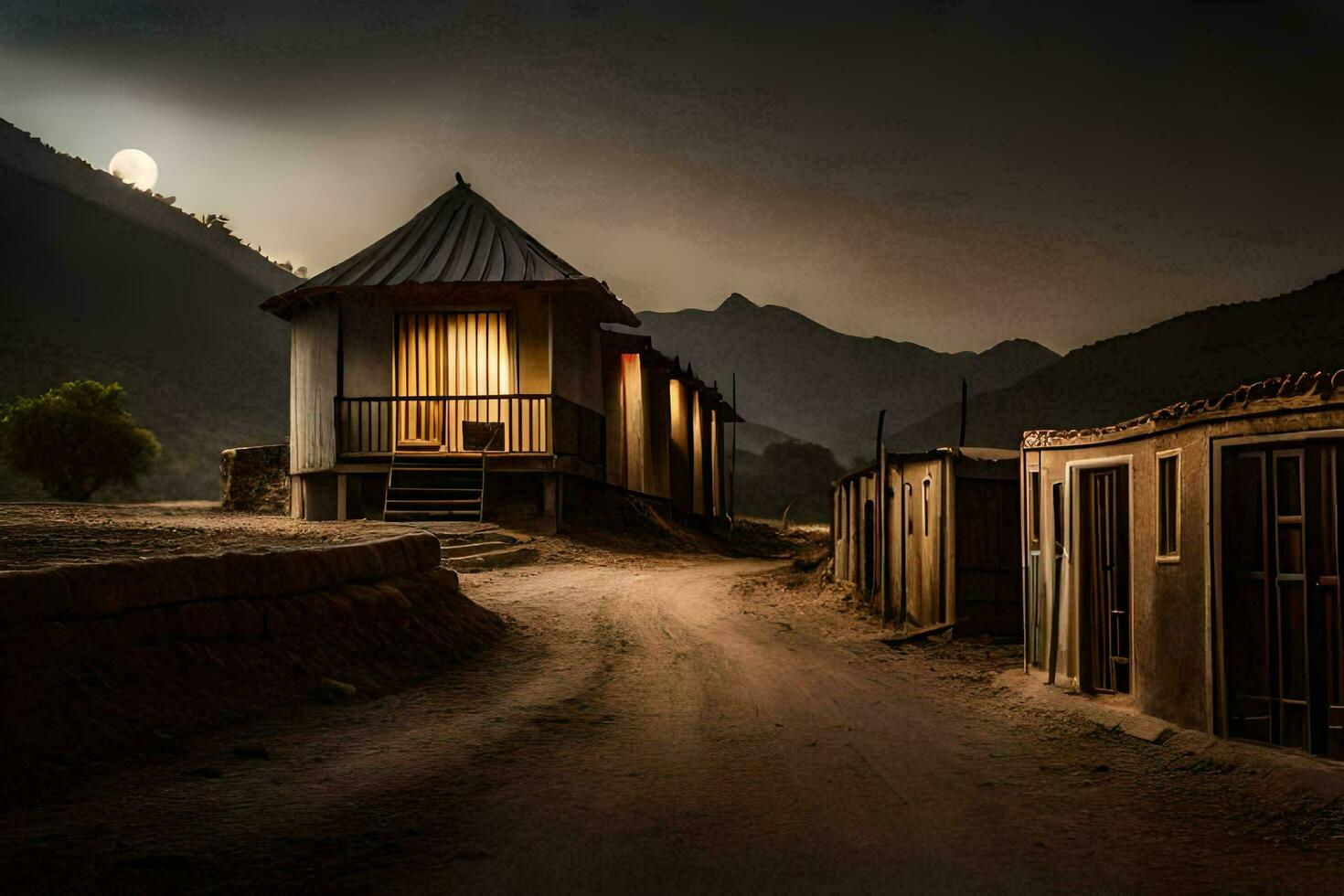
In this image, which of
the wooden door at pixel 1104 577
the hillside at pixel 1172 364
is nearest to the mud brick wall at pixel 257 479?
the wooden door at pixel 1104 577

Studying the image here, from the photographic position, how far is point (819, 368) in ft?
541

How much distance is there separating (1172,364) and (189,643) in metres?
77.1

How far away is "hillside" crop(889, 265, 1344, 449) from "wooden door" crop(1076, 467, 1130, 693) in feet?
167

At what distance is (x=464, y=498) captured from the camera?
20594 mm

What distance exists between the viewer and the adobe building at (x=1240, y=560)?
5.98 m

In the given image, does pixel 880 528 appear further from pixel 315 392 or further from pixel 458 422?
pixel 315 392

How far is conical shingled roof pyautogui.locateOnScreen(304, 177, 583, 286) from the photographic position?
2067cm

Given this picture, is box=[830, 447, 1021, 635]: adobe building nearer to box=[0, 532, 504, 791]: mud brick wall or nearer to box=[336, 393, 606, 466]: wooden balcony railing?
box=[0, 532, 504, 791]: mud brick wall

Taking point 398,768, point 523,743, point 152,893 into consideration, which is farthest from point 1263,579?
point 152,893

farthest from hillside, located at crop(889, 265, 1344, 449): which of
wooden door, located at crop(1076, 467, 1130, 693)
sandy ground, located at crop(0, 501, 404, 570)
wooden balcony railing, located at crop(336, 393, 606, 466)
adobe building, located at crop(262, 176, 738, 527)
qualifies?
wooden door, located at crop(1076, 467, 1130, 693)

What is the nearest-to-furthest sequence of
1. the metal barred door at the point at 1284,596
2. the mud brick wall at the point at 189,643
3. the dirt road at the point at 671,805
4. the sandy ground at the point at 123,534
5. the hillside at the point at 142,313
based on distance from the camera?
1. the dirt road at the point at 671,805
2. the mud brick wall at the point at 189,643
3. the metal barred door at the point at 1284,596
4. the sandy ground at the point at 123,534
5. the hillside at the point at 142,313

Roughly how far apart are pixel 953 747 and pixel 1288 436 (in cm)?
276

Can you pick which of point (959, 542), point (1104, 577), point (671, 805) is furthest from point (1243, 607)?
point (959, 542)

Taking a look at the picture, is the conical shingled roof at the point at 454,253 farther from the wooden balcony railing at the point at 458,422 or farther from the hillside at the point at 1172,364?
the hillside at the point at 1172,364
